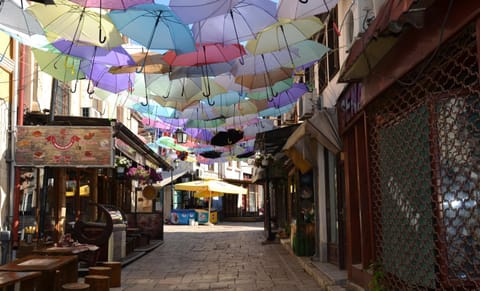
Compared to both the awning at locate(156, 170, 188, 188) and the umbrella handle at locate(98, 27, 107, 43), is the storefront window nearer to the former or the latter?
the umbrella handle at locate(98, 27, 107, 43)

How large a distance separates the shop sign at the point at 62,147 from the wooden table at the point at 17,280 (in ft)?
17.8

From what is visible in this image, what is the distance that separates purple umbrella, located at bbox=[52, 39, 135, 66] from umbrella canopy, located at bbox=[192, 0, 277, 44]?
1.75m

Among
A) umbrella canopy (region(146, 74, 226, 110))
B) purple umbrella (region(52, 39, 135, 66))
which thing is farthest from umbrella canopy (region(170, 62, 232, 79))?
umbrella canopy (region(146, 74, 226, 110))

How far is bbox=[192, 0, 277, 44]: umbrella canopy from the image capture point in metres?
7.84

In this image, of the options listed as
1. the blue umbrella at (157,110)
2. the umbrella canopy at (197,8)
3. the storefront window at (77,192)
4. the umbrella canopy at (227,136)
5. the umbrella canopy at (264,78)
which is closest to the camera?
the umbrella canopy at (197,8)

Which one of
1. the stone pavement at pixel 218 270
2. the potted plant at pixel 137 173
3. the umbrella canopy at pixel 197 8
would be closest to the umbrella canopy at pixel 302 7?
the umbrella canopy at pixel 197 8

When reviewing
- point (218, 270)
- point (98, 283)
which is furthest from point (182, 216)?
point (98, 283)

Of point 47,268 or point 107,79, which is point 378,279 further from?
point 107,79

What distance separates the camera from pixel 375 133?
24.3ft

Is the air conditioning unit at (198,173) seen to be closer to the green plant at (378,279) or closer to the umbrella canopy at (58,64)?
the umbrella canopy at (58,64)

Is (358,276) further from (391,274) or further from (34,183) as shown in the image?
(34,183)

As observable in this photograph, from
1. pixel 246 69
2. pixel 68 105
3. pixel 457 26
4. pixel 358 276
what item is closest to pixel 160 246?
pixel 68 105

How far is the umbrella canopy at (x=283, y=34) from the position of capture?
340 inches

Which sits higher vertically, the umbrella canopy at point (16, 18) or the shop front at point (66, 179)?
the umbrella canopy at point (16, 18)
